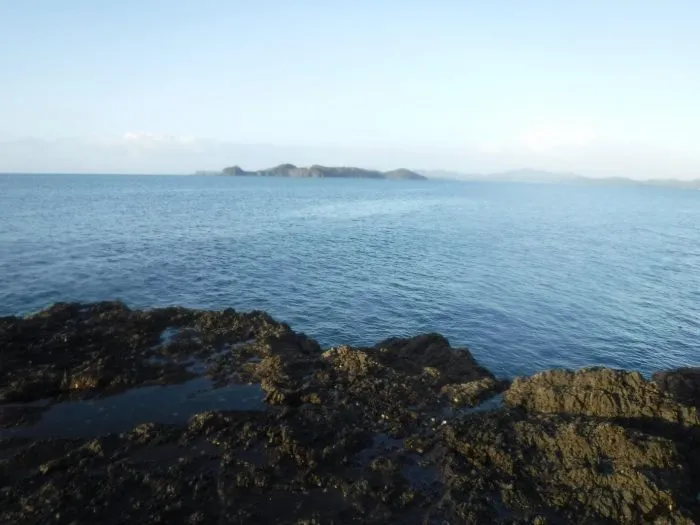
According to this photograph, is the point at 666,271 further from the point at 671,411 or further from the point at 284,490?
the point at 284,490

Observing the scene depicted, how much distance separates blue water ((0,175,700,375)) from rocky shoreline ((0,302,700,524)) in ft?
33.5

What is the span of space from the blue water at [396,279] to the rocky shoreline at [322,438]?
33.5ft

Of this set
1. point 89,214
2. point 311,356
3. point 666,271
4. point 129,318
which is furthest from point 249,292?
point 89,214

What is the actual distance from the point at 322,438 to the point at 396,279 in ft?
118

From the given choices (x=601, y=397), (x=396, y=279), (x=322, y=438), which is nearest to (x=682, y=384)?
(x=601, y=397)

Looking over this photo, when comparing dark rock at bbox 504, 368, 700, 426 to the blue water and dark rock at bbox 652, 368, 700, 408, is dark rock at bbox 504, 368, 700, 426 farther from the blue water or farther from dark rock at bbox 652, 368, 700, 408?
the blue water

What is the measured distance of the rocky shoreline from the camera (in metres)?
15.4

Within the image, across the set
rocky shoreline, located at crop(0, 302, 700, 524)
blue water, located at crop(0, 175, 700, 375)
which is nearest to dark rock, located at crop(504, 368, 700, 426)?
rocky shoreline, located at crop(0, 302, 700, 524)

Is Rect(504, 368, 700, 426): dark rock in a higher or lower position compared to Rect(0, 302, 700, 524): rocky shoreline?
higher

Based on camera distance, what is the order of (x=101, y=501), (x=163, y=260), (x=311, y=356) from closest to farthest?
(x=101, y=501) → (x=311, y=356) → (x=163, y=260)

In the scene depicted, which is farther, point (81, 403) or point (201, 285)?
point (201, 285)

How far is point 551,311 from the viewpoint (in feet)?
147

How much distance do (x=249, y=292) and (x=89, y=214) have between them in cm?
7252

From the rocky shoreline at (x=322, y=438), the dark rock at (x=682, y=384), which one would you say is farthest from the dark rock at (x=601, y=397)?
the dark rock at (x=682, y=384)
